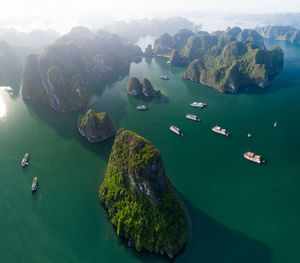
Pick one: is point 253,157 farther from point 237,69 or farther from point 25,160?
point 25,160

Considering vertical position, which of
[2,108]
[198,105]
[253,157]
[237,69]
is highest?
[237,69]

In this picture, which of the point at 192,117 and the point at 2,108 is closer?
the point at 192,117

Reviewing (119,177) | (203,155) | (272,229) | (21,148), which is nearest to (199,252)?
(272,229)

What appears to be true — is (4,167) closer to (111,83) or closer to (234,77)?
(111,83)

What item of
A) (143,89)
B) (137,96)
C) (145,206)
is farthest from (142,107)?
(145,206)

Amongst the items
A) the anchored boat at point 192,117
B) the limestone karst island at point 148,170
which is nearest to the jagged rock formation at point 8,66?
the limestone karst island at point 148,170

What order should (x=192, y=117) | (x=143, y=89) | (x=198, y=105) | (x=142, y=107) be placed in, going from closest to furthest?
(x=192, y=117)
(x=142, y=107)
(x=198, y=105)
(x=143, y=89)

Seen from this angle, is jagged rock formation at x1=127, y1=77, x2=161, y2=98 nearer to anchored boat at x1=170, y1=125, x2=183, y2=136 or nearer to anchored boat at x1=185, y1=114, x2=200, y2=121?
anchored boat at x1=185, y1=114, x2=200, y2=121
